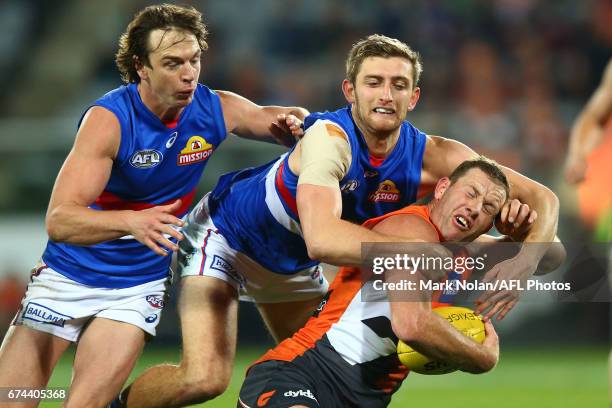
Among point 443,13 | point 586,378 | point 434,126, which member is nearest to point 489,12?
point 443,13

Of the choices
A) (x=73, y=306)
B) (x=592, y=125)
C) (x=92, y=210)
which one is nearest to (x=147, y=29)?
(x=92, y=210)

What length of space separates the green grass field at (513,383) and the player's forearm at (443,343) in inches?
163

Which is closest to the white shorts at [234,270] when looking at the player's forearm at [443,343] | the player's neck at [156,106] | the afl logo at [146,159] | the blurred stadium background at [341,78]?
the afl logo at [146,159]

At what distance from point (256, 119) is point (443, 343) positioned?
6.91 feet

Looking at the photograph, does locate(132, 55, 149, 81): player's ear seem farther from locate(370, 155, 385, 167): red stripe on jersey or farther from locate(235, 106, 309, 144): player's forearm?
locate(370, 155, 385, 167): red stripe on jersey

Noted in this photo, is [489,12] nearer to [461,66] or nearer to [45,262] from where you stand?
[461,66]

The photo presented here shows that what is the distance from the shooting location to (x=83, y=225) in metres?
4.95

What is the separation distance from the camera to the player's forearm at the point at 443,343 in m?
4.28

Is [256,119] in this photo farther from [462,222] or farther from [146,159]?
[462,222]

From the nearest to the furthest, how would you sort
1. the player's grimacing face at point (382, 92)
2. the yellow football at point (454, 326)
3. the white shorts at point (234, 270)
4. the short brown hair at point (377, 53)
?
1. the yellow football at point (454, 326)
2. the player's grimacing face at point (382, 92)
3. the short brown hair at point (377, 53)
4. the white shorts at point (234, 270)

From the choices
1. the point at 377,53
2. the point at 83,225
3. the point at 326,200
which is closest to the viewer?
the point at 326,200

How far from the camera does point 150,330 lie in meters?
5.61

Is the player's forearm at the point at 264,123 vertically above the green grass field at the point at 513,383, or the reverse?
the player's forearm at the point at 264,123

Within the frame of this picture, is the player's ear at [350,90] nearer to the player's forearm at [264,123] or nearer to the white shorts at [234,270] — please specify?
the player's forearm at [264,123]
